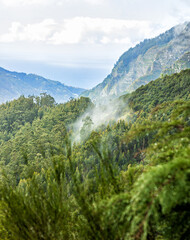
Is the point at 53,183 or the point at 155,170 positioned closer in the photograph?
the point at 155,170

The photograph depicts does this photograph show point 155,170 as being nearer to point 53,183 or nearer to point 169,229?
point 169,229

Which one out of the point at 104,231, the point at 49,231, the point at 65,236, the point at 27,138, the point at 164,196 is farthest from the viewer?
the point at 27,138

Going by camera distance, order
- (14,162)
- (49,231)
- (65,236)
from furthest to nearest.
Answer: (14,162) < (65,236) < (49,231)

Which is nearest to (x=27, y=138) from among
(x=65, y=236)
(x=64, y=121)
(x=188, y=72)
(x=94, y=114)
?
(x=64, y=121)

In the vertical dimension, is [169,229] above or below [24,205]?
below

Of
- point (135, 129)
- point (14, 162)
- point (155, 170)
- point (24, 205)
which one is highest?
point (135, 129)

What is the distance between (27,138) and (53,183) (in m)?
75.3

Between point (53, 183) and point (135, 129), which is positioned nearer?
point (135, 129)

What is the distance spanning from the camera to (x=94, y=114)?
9950cm

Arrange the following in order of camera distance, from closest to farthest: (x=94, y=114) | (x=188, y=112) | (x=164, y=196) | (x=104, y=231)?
1. (x=164, y=196)
2. (x=104, y=231)
3. (x=188, y=112)
4. (x=94, y=114)

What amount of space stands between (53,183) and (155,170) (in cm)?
297

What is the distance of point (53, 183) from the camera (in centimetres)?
518

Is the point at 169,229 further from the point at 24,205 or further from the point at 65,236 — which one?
the point at 24,205

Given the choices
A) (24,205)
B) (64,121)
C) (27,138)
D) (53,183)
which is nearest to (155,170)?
(53,183)
